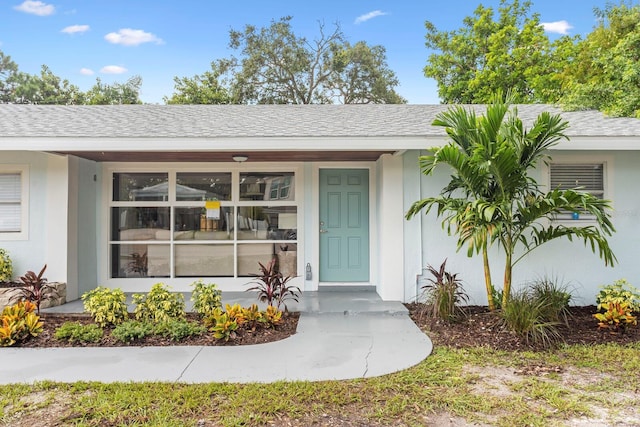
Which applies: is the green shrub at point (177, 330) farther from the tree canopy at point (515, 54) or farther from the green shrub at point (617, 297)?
the tree canopy at point (515, 54)

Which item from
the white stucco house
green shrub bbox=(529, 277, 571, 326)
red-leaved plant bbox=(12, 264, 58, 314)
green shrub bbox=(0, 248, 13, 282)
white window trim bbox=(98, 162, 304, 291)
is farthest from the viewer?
white window trim bbox=(98, 162, 304, 291)

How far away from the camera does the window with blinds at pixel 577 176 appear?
6.16m

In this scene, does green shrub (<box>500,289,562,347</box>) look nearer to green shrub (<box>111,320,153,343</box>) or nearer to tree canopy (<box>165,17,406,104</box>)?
green shrub (<box>111,320,153,343</box>)

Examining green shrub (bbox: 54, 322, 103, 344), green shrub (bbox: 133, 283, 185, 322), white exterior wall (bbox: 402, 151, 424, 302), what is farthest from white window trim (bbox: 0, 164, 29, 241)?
white exterior wall (bbox: 402, 151, 424, 302)

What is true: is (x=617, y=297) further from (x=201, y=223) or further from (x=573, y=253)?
(x=201, y=223)

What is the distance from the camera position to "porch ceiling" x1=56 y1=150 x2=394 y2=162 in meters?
6.13

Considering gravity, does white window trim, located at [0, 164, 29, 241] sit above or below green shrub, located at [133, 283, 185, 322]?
above

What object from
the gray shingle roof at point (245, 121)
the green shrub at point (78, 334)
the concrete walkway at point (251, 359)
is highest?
the gray shingle roof at point (245, 121)

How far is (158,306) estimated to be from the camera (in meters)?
4.93

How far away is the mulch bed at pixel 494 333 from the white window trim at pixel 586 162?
1485mm

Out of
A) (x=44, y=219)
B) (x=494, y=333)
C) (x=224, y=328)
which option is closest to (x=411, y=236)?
(x=494, y=333)

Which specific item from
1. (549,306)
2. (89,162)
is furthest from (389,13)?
(549,306)

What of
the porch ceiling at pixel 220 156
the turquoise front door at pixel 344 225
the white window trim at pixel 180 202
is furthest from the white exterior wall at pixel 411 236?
the white window trim at pixel 180 202

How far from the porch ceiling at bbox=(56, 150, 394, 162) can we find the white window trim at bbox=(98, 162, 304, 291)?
0.19 metres
